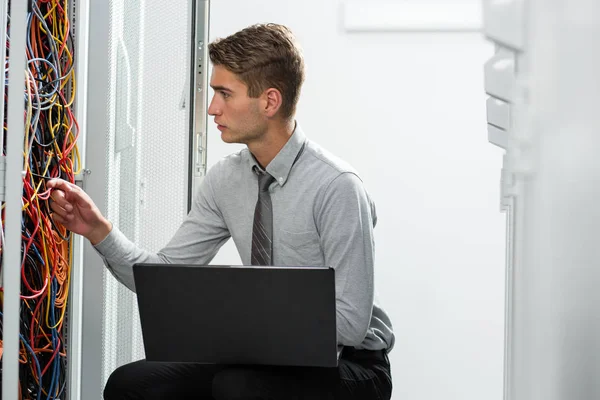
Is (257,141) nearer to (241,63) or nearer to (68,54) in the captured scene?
(241,63)

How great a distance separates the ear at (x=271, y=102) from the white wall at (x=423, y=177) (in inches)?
67.4

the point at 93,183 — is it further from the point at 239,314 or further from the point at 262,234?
the point at 239,314

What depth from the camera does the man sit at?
173 cm

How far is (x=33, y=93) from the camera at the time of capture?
6.30ft

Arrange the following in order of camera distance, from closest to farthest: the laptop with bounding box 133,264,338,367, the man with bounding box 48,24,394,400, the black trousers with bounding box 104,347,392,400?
the laptop with bounding box 133,264,338,367
the black trousers with bounding box 104,347,392,400
the man with bounding box 48,24,394,400

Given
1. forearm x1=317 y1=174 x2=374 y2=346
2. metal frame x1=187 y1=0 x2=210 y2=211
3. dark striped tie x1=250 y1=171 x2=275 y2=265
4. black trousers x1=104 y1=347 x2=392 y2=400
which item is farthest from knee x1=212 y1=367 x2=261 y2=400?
metal frame x1=187 y1=0 x2=210 y2=211

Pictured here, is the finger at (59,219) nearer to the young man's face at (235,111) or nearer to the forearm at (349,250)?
the young man's face at (235,111)

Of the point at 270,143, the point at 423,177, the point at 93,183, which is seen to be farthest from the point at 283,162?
the point at 423,177

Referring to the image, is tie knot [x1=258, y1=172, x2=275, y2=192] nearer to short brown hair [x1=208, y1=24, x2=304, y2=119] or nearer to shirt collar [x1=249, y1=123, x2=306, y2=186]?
shirt collar [x1=249, y1=123, x2=306, y2=186]

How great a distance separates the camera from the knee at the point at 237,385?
1.59 metres

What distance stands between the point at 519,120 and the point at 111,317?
1.78 meters

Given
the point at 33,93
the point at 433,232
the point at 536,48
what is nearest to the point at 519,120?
the point at 536,48

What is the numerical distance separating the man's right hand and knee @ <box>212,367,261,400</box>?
0.51 metres

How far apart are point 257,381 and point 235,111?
0.70m
